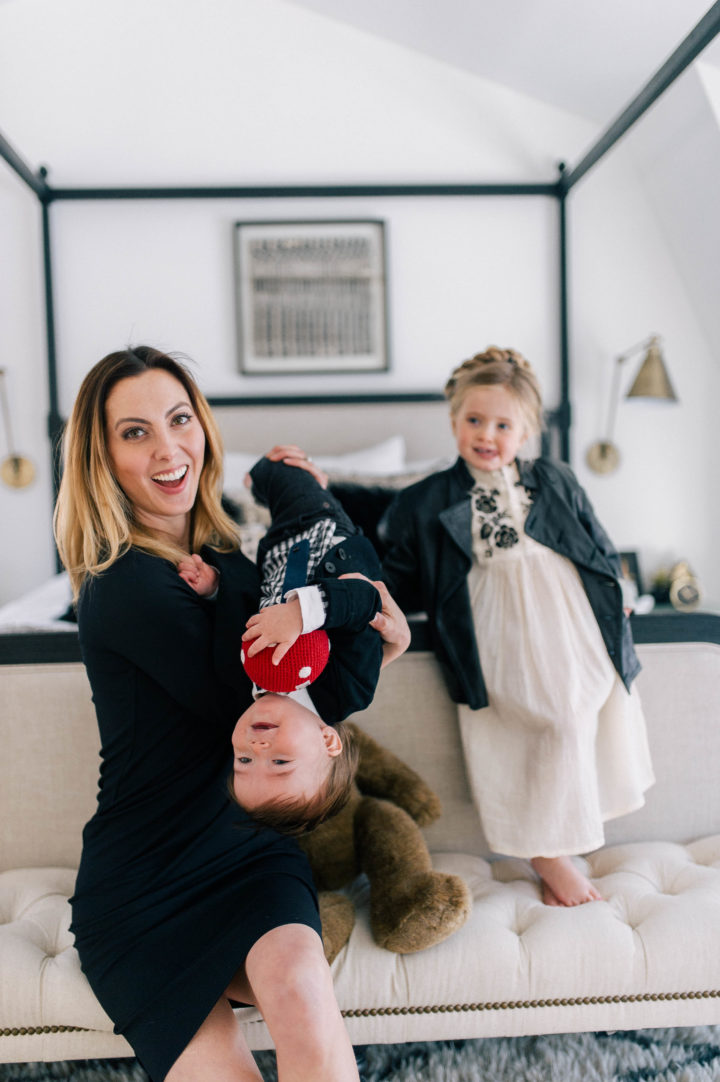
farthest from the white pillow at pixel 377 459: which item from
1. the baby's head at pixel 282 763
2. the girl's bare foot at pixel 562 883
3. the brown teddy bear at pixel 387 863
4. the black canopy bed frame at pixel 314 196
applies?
the baby's head at pixel 282 763

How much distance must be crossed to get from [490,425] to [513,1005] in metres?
1.06

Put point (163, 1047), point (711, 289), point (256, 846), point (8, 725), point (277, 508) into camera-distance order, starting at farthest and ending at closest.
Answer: point (711, 289)
point (8, 725)
point (277, 508)
point (256, 846)
point (163, 1047)

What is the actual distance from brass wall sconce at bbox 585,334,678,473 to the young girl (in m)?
1.69

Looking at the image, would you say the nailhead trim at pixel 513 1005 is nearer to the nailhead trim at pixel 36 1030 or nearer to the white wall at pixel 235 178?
the nailhead trim at pixel 36 1030

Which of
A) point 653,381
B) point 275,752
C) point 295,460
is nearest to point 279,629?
point 275,752

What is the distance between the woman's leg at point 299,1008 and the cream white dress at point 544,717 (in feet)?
1.78

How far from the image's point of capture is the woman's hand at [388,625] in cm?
114

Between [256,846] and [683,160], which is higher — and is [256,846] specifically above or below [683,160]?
below

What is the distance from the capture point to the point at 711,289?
128 inches

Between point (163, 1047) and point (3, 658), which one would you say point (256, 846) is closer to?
point (163, 1047)

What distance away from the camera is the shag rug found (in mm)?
1260

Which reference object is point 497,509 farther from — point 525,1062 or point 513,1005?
point 525,1062

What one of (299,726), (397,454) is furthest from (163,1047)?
(397,454)

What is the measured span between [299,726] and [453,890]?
42cm
